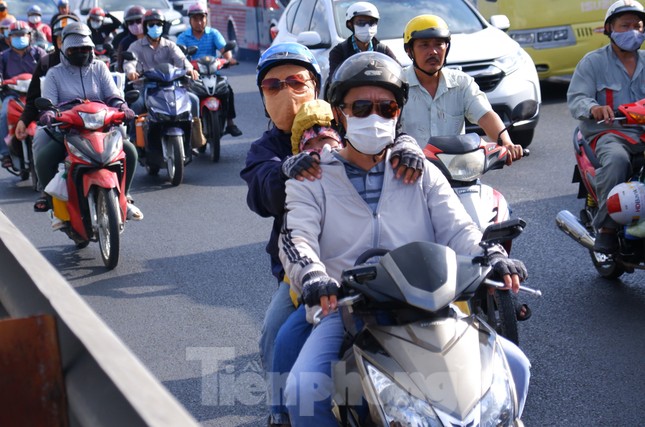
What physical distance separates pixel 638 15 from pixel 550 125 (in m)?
7.31

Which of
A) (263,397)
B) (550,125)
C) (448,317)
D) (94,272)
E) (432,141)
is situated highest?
(448,317)

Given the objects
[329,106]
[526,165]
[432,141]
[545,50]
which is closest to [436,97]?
[432,141]

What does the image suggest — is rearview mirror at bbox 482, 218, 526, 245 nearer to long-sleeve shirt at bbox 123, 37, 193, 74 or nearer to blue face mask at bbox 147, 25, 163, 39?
long-sleeve shirt at bbox 123, 37, 193, 74

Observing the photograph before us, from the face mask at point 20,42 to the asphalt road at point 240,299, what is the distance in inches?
93.9

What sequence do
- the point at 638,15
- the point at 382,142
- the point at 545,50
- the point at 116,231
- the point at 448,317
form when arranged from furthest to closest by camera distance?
the point at 545,50 < the point at 116,231 < the point at 638,15 < the point at 382,142 < the point at 448,317

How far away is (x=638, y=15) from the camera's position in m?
7.64

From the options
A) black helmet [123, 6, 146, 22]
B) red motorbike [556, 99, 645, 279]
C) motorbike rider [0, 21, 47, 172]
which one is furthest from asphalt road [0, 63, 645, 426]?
black helmet [123, 6, 146, 22]

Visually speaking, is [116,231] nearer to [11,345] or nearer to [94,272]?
[94,272]

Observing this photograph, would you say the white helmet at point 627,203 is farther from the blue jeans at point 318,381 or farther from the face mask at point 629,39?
the blue jeans at point 318,381

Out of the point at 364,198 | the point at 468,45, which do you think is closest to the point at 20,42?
the point at 468,45

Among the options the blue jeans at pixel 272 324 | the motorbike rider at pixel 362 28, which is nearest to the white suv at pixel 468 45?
the motorbike rider at pixel 362 28

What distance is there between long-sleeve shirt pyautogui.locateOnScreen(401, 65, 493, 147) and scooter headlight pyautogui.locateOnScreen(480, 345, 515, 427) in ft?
11.2

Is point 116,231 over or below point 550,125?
over

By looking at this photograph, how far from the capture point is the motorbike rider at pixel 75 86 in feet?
31.9
